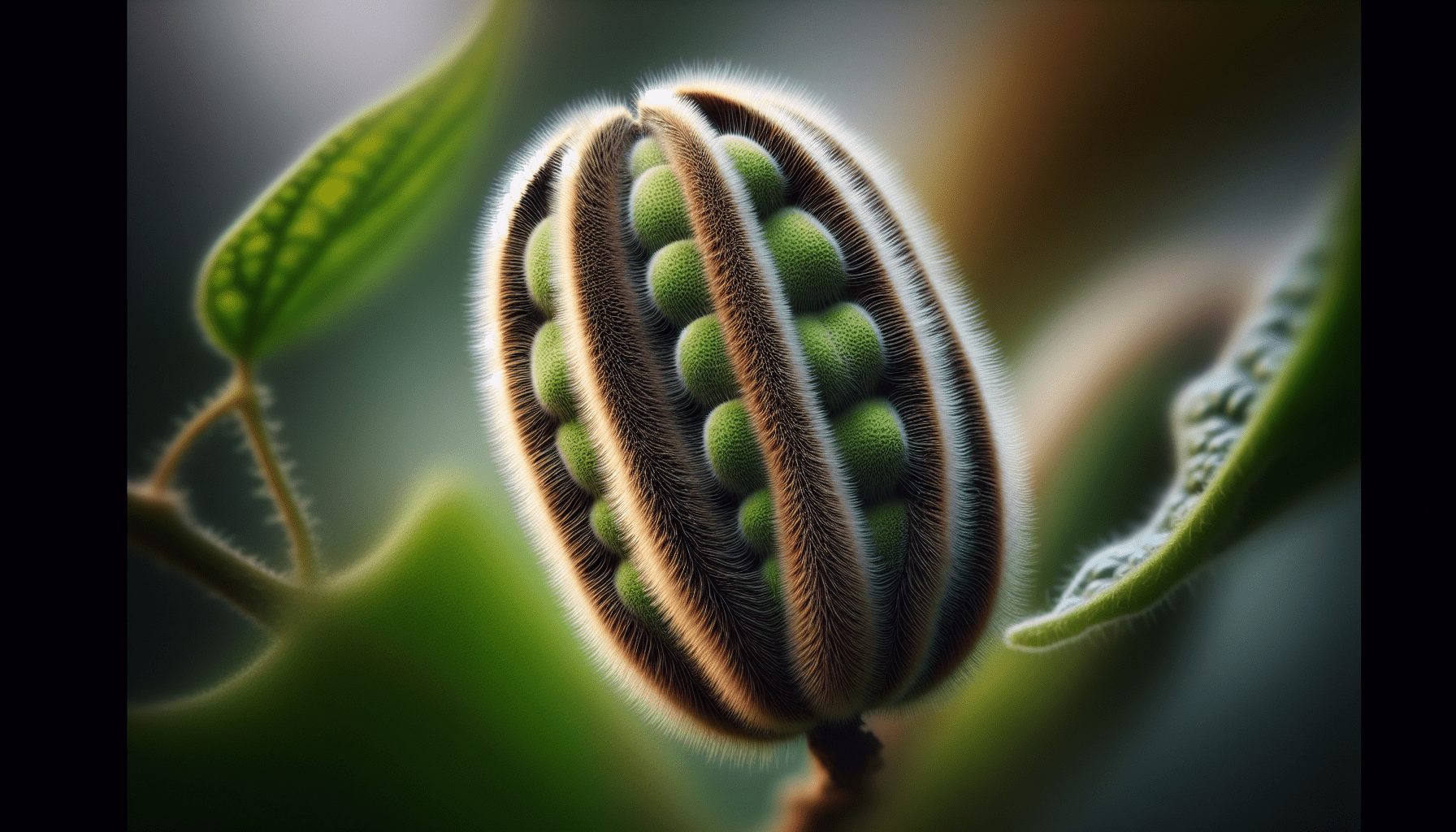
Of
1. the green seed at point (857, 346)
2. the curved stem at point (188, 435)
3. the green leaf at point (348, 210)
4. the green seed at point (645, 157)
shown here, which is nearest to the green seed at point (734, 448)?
the green seed at point (857, 346)

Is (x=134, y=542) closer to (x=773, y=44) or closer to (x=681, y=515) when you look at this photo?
(x=681, y=515)

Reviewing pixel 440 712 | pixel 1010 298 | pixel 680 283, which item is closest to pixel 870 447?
pixel 680 283

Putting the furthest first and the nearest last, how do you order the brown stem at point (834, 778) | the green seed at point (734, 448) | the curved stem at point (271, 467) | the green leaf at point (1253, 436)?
1. the curved stem at point (271, 467)
2. the green leaf at point (1253, 436)
3. the brown stem at point (834, 778)
4. the green seed at point (734, 448)

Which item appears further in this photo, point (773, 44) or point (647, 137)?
point (773, 44)

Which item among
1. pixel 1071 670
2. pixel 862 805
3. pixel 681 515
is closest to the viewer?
pixel 681 515

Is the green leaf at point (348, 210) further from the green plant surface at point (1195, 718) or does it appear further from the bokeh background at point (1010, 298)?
the green plant surface at point (1195, 718)

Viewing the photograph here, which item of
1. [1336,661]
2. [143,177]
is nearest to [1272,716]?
[1336,661]

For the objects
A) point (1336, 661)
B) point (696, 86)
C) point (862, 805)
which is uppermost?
point (696, 86)

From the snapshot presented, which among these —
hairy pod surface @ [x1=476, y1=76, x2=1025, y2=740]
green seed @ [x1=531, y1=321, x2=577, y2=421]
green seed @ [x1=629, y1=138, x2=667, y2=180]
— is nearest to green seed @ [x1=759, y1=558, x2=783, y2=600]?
hairy pod surface @ [x1=476, y1=76, x2=1025, y2=740]
